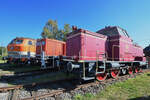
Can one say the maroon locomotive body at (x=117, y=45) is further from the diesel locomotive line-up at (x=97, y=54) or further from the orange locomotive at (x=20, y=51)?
the orange locomotive at (x=20, y=51)

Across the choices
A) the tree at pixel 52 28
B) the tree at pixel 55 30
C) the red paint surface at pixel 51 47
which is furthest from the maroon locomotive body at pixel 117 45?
the tree at pixel 52 28

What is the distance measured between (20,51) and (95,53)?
9.23m

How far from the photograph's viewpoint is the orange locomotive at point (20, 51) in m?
11.4

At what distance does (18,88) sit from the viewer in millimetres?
5070

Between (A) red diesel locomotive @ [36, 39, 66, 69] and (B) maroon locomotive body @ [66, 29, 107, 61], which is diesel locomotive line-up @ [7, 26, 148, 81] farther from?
(A) red diesel locomotive @ [36, 39, 66, 69]

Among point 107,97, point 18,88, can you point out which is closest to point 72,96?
point 107,97

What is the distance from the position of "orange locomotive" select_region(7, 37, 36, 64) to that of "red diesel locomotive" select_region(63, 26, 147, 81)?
22.1ft

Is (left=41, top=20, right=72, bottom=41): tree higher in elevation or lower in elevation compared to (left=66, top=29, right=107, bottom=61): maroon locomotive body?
higher

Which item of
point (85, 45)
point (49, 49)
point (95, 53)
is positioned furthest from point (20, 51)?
point (95, 53)

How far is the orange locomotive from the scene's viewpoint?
11.4 metres

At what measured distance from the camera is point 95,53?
6535mm

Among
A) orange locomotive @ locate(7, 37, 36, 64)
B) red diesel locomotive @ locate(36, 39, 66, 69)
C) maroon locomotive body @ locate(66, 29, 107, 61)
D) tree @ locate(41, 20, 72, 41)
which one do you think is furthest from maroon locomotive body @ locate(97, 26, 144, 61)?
tree @ locate(41, 20, 72, 41)

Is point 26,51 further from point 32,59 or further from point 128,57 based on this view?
point 128,57

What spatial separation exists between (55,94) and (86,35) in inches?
143
